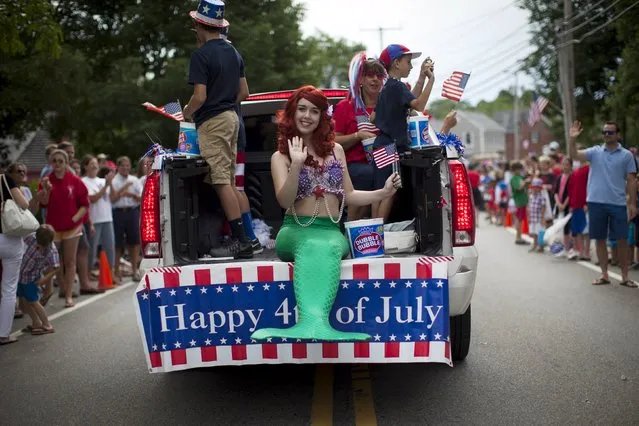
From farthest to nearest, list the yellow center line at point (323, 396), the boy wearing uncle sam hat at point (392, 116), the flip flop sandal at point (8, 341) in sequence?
the flip flop sandal at point (8, 341), the boy wearing uncle sam hat at point (392, 116), the yellow center line at point (323, 396)

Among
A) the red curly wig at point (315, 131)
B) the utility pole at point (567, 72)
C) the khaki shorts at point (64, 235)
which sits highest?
the utility pole at point (567, 72)

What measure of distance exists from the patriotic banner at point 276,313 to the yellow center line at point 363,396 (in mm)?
353

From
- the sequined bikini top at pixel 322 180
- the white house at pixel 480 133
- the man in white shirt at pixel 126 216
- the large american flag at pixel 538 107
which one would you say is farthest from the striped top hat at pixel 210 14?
the white house at pixel 480 133

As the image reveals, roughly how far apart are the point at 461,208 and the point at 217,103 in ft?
6.61

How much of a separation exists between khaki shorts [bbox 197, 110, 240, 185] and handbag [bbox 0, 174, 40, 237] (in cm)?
289

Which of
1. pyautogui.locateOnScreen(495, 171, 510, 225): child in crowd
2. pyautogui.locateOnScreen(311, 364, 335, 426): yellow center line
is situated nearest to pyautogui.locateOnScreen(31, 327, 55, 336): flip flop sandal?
pyautogui.locateOnScreen(311, 364, 335, 426): yellow center line

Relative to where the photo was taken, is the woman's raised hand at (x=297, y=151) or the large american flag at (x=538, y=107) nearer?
the woman's raised hand at (x=297, y=151)

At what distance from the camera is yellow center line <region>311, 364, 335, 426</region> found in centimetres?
500

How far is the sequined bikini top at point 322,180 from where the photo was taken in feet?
17.3

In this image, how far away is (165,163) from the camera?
536 centimetres

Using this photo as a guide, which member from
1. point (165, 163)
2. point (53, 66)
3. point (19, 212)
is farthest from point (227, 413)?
point (53, 66)

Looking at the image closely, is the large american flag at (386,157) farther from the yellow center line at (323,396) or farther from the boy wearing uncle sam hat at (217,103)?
the yellow center line at (323,396)

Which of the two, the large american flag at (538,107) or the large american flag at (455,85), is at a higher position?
the large american flag at (538,107)

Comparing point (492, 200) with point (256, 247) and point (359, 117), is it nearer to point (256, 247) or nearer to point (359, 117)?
point (359, 117)
